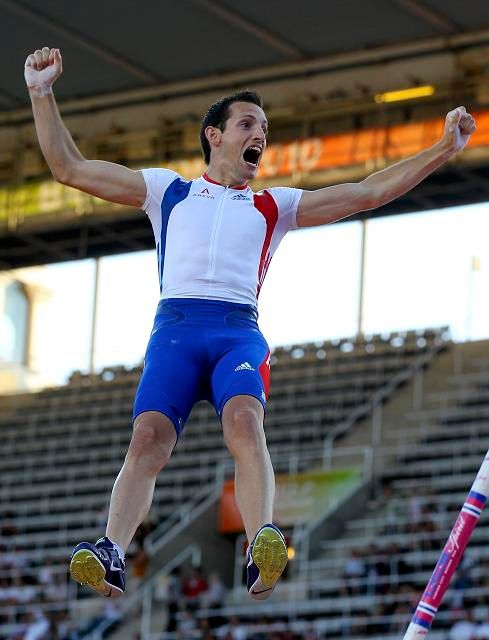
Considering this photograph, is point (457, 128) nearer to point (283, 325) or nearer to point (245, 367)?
point (245, 367)

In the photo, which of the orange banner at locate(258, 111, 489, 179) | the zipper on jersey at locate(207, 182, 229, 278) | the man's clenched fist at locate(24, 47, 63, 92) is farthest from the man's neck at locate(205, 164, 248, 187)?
the orange banner at locate(258, 111, 489, 179)

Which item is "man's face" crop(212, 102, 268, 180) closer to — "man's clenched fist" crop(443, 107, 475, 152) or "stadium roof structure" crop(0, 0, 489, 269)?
"man's clenched fist" crop(443, 107, 475, 152)

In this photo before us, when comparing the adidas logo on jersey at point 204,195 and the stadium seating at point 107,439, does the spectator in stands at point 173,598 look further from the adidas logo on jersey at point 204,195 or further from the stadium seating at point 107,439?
the adidas logo on jersey at point 204,195

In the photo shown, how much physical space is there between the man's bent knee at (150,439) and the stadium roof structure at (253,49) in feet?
59.1

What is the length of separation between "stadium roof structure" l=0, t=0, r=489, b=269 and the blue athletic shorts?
58.1 feet

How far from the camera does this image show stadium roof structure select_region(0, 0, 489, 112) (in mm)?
24734

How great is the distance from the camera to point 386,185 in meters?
7.27

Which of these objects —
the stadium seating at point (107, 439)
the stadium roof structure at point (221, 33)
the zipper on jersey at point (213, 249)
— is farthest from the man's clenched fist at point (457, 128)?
the stadium roof structure at point (221, 33)

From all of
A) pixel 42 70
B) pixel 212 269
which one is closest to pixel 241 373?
pixel 212 269

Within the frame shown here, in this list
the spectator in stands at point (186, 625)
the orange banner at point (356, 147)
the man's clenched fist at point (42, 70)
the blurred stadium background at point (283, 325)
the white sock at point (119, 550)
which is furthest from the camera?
the orange banner at point (356, 147)

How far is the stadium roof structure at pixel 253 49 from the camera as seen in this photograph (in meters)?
24.9

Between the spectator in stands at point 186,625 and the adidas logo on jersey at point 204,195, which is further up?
the adidas logo on jersey at point 204,195

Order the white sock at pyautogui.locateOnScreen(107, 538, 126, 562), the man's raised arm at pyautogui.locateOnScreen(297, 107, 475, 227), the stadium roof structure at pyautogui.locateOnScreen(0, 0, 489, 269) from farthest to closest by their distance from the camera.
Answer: the stadium roof structure at pyautogui.locateOnScreen(0, 0, 489, 269), the man's raised arm at pyautogui.locateOnScreen(297, 107, 475, 227), the white sock at pyautogui.locateOnScreen(107, 538, 126, 562)

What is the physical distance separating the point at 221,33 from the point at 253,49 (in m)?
0.76
